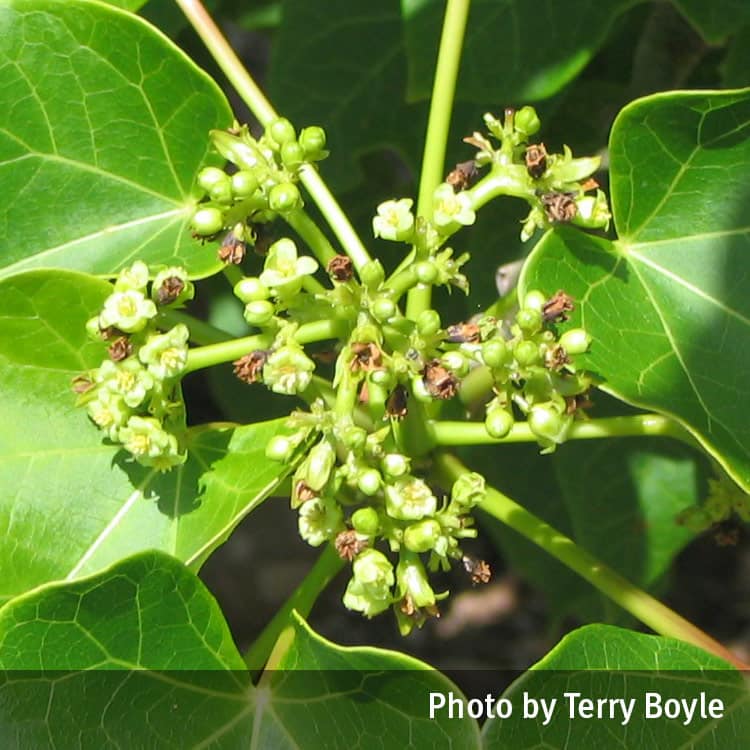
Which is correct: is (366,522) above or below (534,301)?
below

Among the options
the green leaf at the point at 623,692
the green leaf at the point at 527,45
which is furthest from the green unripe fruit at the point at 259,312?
the green leaf at the point at 527,45

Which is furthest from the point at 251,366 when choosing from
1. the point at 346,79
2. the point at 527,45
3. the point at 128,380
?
the point at 346,79

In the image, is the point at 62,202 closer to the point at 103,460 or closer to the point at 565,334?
the point at 103,460

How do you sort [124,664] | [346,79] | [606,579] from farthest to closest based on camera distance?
[346,79]
[606,579]
[124,664]

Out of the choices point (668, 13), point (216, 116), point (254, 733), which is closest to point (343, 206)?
point (668, 13)

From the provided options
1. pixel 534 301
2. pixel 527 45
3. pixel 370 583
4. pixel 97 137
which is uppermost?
pixel 527 45

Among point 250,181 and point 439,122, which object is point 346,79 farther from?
point 250,181

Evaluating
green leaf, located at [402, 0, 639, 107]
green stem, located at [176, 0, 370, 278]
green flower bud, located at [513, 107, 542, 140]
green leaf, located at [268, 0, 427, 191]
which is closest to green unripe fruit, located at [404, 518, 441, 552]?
green stem, located at [176, 0, 370, 278]

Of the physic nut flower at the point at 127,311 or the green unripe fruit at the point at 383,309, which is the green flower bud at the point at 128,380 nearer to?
the physic nut flower at the point at 127,311
